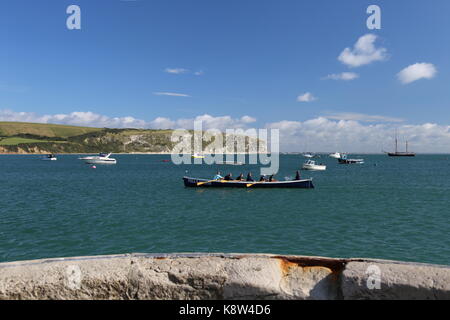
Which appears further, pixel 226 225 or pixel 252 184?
pixel 252 184

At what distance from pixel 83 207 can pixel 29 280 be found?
30.0 m

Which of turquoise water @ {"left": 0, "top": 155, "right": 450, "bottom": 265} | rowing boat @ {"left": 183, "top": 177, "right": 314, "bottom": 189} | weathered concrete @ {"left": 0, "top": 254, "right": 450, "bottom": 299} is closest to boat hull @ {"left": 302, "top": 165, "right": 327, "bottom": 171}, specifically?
rowing boat @ {"left": 183, "top": 177, "right": 314, "bottom": 189}

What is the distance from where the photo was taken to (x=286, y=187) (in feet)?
153

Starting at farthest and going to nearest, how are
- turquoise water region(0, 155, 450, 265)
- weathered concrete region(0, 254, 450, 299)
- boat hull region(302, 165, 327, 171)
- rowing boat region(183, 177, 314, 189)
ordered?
boat hull region(302, 165, 327, 171) < rowing boat region(183, 177, 314, 189) < turquoise water region(0, 155, 450, 265) < weathered concrete region(0, 254, 450, 299)

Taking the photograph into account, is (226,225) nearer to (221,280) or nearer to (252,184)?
(221,280)

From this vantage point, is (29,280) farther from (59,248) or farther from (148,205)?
(148,205)

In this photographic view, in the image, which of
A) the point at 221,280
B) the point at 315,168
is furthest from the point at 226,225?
the point at 315,168

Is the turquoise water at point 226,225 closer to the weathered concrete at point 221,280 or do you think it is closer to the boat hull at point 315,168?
the weathered concrete at point 221,280

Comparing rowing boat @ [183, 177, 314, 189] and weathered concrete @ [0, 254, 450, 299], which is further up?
weathered concrete @ [0, 254, 450, 299]

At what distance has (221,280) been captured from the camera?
4.40 meters

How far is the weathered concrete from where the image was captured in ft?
13.6

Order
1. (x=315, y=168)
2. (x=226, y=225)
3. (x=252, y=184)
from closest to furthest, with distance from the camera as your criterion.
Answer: (x=226, y=225) < (x=252, y=184) < (x=315, y=168)

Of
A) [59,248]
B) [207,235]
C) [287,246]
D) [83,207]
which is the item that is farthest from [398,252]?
[83,207]

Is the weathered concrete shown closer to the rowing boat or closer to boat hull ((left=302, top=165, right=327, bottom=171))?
the rowing boat
